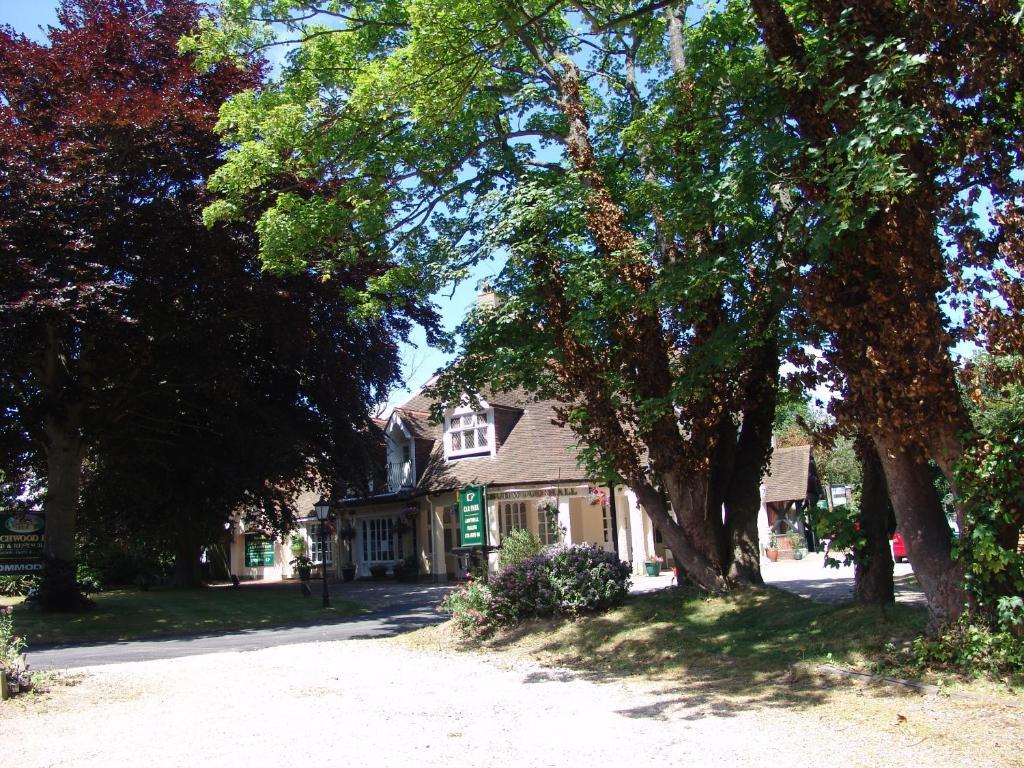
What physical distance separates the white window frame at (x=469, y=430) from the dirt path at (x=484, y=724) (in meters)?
19.2

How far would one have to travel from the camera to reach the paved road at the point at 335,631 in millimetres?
13751

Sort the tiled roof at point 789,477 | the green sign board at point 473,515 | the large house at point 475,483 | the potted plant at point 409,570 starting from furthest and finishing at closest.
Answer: the tiled roof at point 789,477 → the potted plant at point 409,570 → the large house at point 475,483 → the green sign board at point 473,515

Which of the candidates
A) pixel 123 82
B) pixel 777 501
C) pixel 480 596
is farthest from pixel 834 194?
pixel 777 501

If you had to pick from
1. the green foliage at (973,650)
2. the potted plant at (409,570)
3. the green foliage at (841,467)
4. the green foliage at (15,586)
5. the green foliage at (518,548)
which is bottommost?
the potted plant at (409,570)

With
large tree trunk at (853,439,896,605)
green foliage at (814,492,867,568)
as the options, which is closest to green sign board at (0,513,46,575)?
green foliage at (814,492,867,568)

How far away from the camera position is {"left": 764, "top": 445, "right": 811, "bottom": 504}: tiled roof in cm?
3544

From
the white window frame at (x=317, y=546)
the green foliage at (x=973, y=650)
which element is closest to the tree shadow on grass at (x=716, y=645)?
the green foliage at (x=973, y=650)

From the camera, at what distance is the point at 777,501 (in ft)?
117

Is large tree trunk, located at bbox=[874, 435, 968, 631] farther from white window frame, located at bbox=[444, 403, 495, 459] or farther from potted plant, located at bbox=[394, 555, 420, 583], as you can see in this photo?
potted plant, located at bbox=[394, 555, 420, 583]

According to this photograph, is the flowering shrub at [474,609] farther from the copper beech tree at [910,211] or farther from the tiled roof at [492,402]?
the tiled roof at [492,402]

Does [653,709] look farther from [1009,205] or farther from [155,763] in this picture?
[1009,205]

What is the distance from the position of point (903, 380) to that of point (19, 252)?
15920mm

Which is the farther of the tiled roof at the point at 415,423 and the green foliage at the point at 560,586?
the tiled roof at the point at 415,423

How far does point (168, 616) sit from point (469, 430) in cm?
1250
